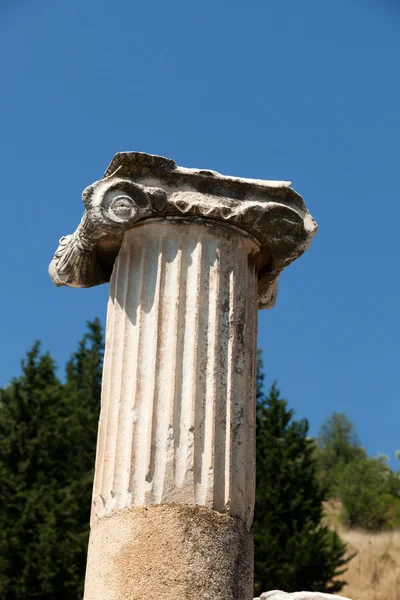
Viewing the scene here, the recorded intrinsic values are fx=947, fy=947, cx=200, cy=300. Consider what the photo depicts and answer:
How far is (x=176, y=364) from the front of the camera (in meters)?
5.27

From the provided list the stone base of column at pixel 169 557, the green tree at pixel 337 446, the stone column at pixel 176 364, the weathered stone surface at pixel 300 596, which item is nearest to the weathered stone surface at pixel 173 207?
the stone column at pixel 176 364

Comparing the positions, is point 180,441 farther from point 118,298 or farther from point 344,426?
point 344,426

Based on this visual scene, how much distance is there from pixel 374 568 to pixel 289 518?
3243 millimetres

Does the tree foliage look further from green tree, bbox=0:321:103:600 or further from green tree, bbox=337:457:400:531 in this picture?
green tree, bbox=0:321:103:600

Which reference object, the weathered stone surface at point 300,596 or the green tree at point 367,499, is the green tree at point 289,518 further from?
the weathered stone surface at point 300,596

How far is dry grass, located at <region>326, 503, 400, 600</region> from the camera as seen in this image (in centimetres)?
2462

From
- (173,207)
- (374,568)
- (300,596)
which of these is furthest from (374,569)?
(173,207)

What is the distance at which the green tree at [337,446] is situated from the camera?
178 feet

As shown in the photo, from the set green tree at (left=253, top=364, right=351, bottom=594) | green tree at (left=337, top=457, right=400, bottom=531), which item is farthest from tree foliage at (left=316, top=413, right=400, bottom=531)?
green tree at (left=253, top=364, right=351, bottom=594)

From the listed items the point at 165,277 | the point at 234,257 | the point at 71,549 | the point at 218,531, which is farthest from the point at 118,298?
the point at 71,549

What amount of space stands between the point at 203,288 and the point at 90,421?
26277 millimetres

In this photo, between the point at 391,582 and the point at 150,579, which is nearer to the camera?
the point at 150,579

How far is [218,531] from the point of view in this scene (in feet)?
16.4

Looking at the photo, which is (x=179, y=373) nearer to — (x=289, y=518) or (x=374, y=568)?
(x=289, y=518)
